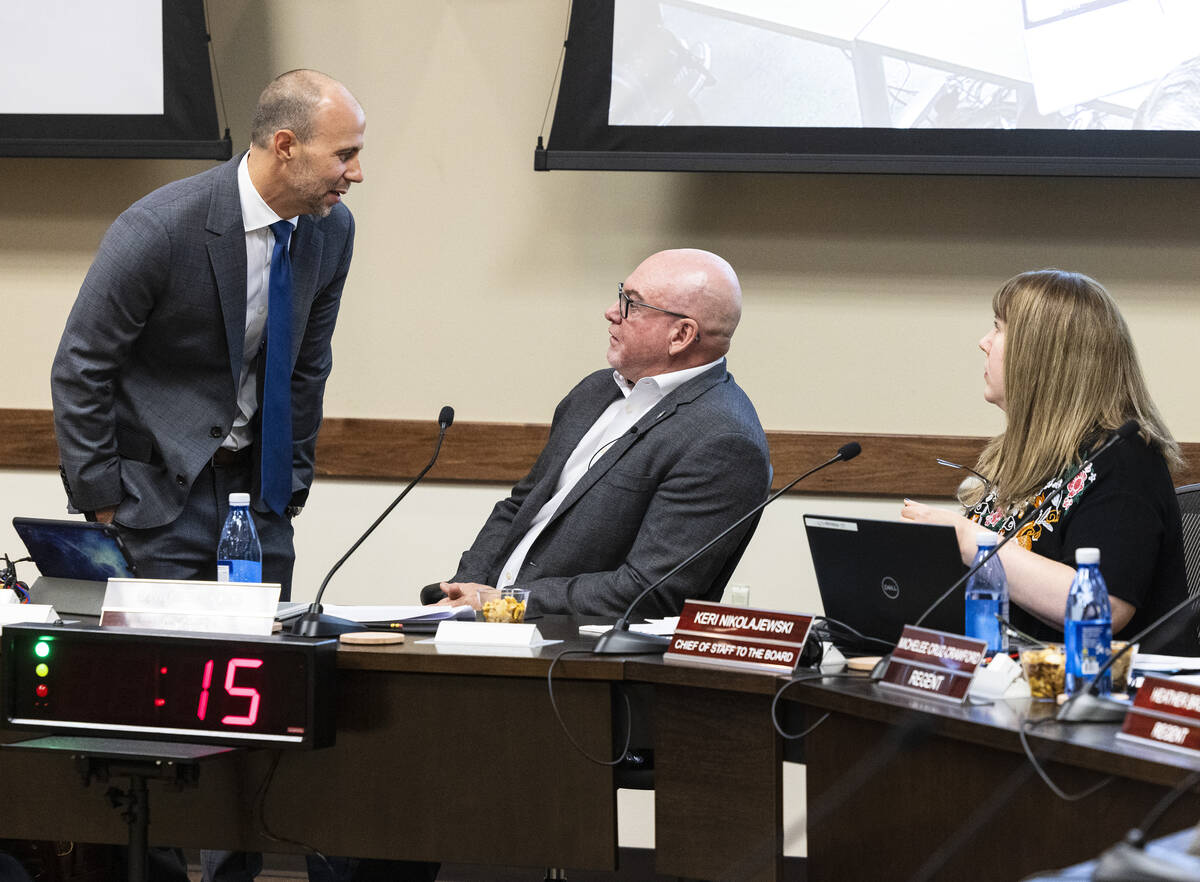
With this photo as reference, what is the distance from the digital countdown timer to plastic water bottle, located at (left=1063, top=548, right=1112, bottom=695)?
0.85 meters

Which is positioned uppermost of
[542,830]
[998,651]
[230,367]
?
[230,367]

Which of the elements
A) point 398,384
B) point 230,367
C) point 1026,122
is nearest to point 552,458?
point 230,367

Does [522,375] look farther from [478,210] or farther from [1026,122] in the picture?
[1026,122]

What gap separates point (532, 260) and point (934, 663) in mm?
2081

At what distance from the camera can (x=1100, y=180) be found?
3096mm

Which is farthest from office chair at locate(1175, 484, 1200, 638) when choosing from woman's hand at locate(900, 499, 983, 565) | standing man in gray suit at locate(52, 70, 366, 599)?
standing man in gray suit at locate(52, 70, 366, 599)

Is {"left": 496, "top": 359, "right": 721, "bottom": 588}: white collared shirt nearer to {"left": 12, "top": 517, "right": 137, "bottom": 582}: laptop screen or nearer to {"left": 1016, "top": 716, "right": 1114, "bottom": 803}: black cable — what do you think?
{"left": 12, "top": 517, "right": 137, "bottom": 582}: laptop screen

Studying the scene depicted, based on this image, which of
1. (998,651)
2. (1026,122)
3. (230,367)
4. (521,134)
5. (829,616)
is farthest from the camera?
(521,134)

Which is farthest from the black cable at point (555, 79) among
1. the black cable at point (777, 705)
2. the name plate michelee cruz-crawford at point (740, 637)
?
the black cable at point (777, 705)

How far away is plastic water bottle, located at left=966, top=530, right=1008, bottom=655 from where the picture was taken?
65.2 inches

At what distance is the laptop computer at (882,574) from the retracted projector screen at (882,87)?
A: 59.4 inches

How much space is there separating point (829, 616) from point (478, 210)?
1.83 m

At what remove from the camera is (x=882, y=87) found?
121 inches

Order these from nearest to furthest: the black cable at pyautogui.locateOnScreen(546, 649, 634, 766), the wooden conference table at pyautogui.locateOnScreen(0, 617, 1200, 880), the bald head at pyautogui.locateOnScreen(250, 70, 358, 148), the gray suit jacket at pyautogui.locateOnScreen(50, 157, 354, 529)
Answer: the wooden conference table at pyautogui.locateOnScreen(0, 617, 1200, 880) → the black cable at pyautogui.locateOnScreen(546, 649, 634, 766) → the gray suit jacket at pyautogui.locateOnScreen(50, 157, 354, 529) → the bald head at pyautogui.locateOnScreen(250, 70, 358, 148)
